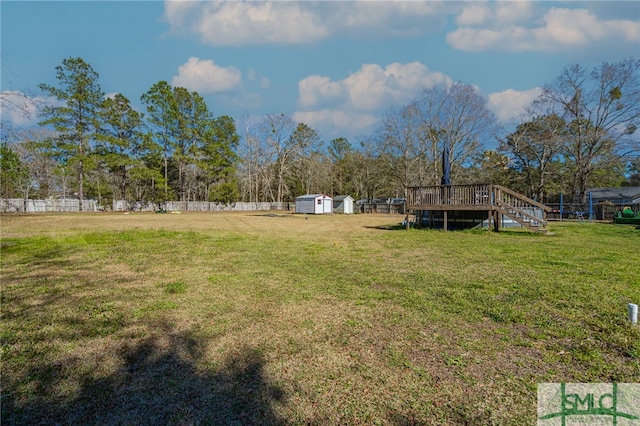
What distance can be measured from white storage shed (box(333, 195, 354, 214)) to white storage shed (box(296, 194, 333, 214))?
1.86m

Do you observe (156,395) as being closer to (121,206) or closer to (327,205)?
(327,205)

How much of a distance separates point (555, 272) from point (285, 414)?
5.78 metres

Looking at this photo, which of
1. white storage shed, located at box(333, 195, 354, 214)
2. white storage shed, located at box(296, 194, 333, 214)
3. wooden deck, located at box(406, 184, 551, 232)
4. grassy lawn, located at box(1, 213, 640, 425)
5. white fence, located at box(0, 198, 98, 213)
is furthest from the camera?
white storage shed, located at box(333, 195, 354, 214)

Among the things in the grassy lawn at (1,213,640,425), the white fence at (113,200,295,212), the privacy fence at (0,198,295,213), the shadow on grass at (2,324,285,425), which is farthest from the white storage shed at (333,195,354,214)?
the shadow on grass at (2,324,285,425)

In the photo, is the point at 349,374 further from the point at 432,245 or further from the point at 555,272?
the point at 432,245

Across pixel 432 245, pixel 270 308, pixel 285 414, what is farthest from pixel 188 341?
pixel 432 245

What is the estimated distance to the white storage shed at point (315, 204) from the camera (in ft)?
131

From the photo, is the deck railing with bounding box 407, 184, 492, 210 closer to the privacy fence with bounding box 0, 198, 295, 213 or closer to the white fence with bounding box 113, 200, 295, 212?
the privacy fence with bounding box 0, 198, 295, 213

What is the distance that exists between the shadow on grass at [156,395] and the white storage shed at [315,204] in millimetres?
36919

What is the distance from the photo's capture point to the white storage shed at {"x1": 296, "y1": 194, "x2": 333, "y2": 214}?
39812 mm

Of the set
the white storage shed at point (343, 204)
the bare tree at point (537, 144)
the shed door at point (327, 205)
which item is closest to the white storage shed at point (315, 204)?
the shed door at point (327, 205)

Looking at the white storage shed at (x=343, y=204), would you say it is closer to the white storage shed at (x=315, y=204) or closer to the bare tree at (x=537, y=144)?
the white storage shed at (x=315, y=204)

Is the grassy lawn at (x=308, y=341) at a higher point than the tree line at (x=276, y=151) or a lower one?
lower

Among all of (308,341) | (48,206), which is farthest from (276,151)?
(308,341)
